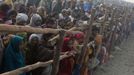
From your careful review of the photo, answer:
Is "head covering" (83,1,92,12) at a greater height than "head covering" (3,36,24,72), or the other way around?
"head covering" (3,36,24,72)

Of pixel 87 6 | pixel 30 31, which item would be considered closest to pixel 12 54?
pixel 30 31

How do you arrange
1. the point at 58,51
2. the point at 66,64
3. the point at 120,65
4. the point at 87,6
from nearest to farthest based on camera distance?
the point at 58,51 < the point at 66,64 < the point at 120,65 < the point at 87,6

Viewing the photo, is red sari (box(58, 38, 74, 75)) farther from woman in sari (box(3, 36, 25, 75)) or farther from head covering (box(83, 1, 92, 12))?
head covering (box(83, 1, 92, 12))

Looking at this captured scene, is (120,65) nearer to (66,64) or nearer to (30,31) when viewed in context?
(66,64)

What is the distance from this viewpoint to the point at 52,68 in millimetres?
5727

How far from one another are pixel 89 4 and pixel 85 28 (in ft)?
34.8

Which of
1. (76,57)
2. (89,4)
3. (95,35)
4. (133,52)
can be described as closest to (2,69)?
(76,57)

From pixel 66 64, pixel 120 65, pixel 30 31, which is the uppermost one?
pixel 30 31

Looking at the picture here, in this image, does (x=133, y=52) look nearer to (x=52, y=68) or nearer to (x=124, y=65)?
(x=124, y=65)

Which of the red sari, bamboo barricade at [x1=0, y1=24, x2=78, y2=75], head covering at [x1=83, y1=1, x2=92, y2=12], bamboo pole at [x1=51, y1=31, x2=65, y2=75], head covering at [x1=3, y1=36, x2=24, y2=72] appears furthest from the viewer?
head covering at [x1=83, y1=1, x2=92, y2=12]

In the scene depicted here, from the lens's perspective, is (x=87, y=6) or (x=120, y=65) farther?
(x=87, y=6)

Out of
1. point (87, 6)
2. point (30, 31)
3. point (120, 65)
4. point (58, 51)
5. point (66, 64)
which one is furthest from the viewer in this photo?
point (87, 6)

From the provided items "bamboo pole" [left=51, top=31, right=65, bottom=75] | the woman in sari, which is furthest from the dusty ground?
the woman in sari

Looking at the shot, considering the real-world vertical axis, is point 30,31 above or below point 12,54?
above
